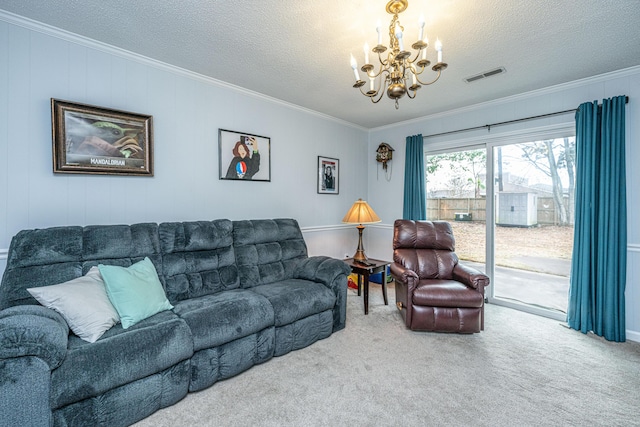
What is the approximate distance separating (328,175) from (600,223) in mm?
3126

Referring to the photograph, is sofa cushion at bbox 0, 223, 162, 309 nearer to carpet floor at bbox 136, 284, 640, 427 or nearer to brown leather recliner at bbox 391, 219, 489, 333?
A: carpet floor at bbox 136, 284, 640, 427

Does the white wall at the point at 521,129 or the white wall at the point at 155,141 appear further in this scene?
the white wall at the point at 521,129

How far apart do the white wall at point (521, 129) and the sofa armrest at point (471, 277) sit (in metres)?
1.39

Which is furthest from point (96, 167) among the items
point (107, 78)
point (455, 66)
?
point (455, 66)

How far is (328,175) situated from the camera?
438 centimetres

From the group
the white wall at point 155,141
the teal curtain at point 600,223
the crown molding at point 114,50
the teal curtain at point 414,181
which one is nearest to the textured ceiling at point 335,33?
the crown molding at point 114,50

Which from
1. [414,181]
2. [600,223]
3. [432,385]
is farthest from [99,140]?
[600,223]

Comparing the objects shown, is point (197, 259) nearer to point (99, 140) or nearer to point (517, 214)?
point (99, 140)

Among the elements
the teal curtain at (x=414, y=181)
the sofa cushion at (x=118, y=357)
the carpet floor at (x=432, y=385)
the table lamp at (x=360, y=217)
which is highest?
the teal curtain at (x=414, y=181)

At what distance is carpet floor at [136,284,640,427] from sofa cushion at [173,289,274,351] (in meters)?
0.35

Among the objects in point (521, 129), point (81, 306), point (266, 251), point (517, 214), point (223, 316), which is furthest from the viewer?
point (517, 214)

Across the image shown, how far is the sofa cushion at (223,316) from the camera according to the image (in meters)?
1.91

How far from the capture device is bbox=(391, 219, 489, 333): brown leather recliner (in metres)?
2.76

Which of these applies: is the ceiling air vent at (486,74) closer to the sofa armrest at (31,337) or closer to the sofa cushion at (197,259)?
the sofa cushion at (197,259)
